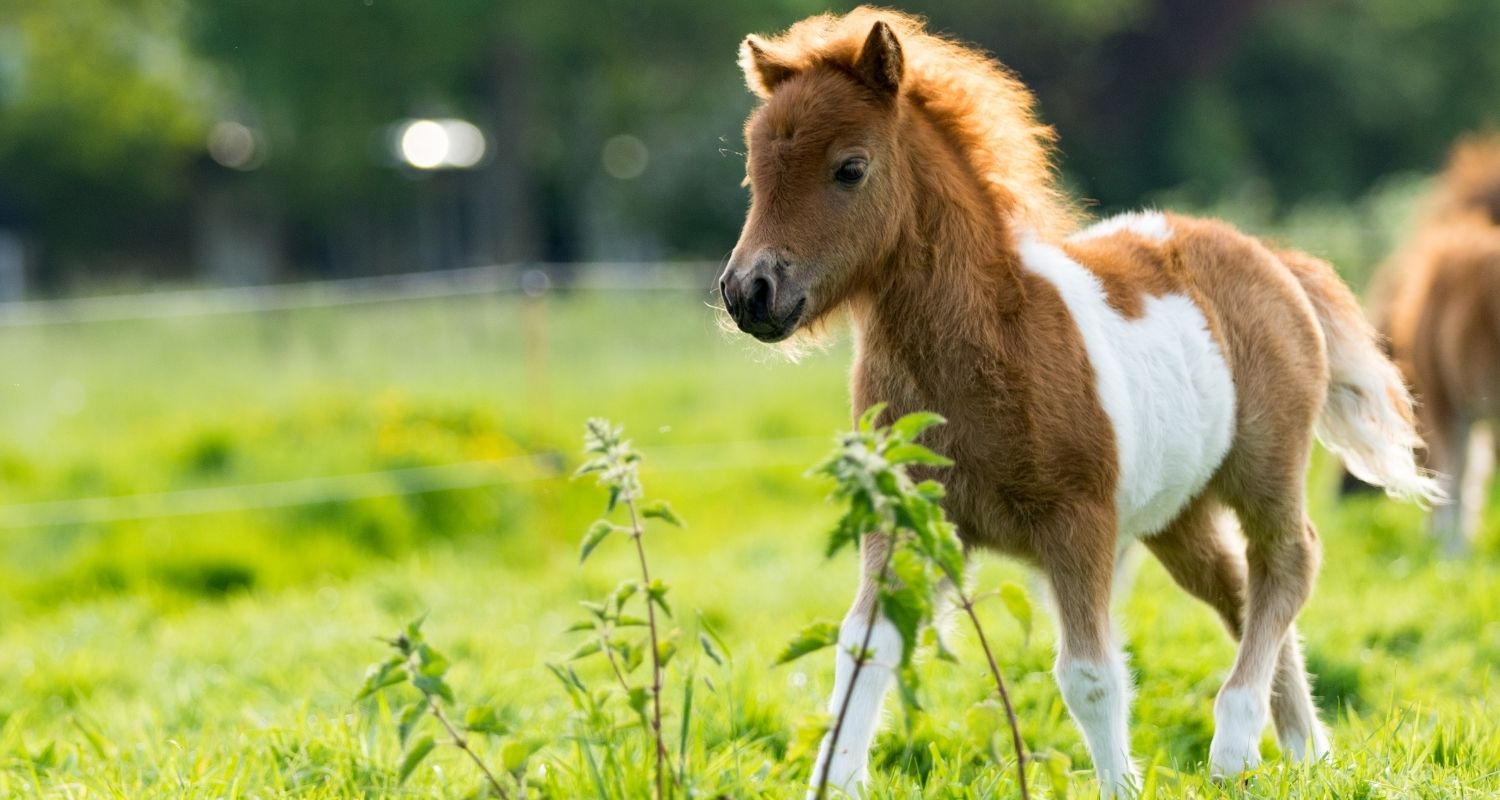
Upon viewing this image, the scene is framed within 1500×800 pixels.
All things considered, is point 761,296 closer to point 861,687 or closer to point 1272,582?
point 861,687

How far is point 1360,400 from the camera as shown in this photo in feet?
14.2

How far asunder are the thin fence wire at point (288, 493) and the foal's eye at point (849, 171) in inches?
183

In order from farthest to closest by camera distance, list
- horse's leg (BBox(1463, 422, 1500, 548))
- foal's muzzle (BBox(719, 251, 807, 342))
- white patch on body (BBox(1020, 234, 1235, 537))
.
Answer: horse's leg (BBox(1463, 422, 1500, 548)) < white patch on body (BBox(1020, 234, 1235, 537)) < foal's muzzle (BBox(719, 251, 807, 342))

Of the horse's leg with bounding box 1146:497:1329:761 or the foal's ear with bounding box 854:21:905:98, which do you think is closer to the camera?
the foal's ear with bounding box 854:21:905:98

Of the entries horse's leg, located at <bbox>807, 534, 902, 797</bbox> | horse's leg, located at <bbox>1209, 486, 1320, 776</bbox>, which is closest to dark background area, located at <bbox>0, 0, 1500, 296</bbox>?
horse's leg, located at <bbox>1209, 486, 1320, 776</bbox>

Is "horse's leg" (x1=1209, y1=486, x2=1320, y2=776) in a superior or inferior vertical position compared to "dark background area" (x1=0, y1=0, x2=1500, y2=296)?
inferior

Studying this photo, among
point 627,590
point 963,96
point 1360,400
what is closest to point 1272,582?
point 1360,400

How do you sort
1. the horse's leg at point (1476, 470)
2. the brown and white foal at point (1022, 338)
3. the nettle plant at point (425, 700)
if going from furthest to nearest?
the horse's leg at point (1476, 470) → the brown and white foal at point (1022, 338) → the nettle plant at point (425, 700)

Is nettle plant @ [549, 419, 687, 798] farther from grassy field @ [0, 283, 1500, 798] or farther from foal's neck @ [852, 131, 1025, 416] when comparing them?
foal's neck @ [852, 131, 1025, 416]

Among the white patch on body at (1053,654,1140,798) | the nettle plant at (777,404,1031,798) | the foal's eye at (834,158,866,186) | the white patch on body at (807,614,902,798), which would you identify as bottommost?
the white patch on body at (1053,654,1140,798)

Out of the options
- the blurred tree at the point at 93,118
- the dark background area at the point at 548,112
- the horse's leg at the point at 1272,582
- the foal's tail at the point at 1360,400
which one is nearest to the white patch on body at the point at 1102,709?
the horse's leg at the point at 1272,582

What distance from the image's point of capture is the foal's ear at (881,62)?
330cm

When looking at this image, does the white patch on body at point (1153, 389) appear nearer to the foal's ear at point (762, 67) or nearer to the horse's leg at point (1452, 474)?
the foal's ear at point (762, 67)

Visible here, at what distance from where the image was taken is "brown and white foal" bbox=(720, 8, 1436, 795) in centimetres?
326
